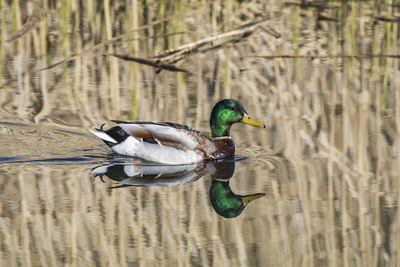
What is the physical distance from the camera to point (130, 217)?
5.61 m

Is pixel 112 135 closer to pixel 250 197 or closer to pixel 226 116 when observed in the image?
pixel 226 116

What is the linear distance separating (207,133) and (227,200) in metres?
2.42

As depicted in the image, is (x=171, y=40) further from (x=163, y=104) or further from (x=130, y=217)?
(x=130, y=217)

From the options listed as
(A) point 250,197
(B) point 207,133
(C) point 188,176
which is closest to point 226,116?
(B) point 207,133

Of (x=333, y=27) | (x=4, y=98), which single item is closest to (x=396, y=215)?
(x=4, y=98)

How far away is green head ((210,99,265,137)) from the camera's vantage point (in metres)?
7.90

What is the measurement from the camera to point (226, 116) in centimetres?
793

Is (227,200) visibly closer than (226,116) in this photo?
Yes

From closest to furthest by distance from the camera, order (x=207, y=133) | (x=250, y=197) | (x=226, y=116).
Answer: (x=250, y=197)
(x=226, y=116)
(x=207, y=133)

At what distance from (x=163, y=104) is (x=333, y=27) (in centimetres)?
526

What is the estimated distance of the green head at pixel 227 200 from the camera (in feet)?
19.3

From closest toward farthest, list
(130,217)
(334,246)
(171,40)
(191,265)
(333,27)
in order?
(191,265) < (334,246) < (130,217) < (171,40) < (333,27)

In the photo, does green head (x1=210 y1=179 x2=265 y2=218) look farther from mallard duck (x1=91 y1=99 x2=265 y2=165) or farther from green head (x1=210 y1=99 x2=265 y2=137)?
green head (x1=210 y1=99 x2=265 y2=137)

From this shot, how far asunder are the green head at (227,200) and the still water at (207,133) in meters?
0.02
